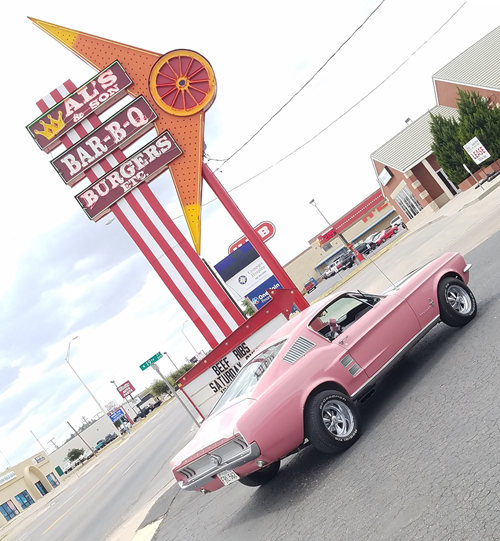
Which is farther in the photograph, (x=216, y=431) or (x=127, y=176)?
(x=127, y=176)

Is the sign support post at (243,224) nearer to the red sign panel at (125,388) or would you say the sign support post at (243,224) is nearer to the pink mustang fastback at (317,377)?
the pink mustang fastback at (317,377)

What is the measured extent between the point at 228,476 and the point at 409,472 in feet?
7.06

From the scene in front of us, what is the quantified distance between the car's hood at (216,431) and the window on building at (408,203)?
154 ft

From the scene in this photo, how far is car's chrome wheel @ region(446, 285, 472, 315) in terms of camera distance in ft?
26.7

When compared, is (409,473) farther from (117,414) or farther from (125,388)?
(117,414)

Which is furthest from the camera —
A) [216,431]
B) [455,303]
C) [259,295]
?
[259,295]

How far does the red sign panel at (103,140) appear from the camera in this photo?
49.8 feet

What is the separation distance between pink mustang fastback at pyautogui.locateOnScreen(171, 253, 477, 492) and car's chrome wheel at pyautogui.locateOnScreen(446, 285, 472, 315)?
1cm

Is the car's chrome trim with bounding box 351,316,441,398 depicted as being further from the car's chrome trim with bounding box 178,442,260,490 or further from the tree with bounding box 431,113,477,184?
the tree with bounding box 431,113,477,184

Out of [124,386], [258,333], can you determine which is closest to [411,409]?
[258,333]

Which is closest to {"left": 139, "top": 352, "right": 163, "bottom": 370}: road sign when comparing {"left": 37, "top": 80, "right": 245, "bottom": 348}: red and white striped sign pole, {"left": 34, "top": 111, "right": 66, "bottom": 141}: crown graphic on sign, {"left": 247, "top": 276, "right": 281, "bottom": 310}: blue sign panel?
{"left": 247, "top": 276, "right": 281, "bottom": 310}: blue sign panel

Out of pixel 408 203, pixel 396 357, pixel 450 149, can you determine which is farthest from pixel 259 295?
pixel 408 203

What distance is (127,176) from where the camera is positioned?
1520 centimetres

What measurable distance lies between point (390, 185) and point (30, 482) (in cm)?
4783
